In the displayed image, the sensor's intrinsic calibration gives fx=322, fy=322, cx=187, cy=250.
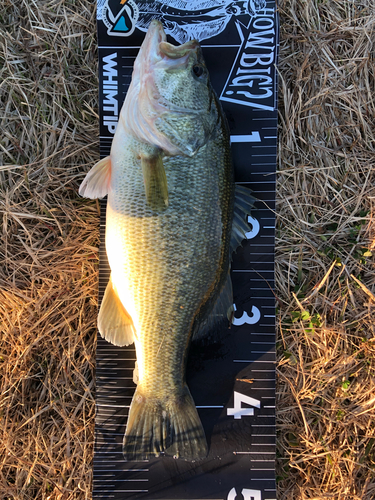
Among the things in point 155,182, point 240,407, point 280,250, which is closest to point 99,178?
point 155,182

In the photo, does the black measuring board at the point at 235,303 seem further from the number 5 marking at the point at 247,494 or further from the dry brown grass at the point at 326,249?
the dry brown grass at the point at 326,249

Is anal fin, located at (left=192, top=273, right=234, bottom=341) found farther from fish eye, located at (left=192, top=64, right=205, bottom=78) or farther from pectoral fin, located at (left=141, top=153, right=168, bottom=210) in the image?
fish eye, located at (left=192, top=64, right=205, bottom=78)

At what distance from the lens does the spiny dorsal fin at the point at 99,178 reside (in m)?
2.12

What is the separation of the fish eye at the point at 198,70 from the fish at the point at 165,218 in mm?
12

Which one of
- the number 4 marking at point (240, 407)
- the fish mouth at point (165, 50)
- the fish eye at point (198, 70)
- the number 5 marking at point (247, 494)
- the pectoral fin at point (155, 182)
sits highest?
the fish mouth at point (165, 50)

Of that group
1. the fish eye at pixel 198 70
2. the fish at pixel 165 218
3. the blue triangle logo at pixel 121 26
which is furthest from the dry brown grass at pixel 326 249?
the blue triangle logo at pixel 121 26

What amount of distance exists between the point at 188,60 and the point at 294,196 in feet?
4.17

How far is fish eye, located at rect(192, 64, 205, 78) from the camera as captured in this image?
6.49 feet

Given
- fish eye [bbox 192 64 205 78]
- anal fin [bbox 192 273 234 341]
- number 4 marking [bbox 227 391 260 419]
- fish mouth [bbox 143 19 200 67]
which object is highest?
fish mouth [bbox 143 19 200 67]

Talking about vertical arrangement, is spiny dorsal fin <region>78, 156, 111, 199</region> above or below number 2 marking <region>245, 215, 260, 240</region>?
above

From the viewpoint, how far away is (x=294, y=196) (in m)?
2.57

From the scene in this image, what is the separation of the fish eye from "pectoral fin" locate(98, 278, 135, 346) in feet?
4.75

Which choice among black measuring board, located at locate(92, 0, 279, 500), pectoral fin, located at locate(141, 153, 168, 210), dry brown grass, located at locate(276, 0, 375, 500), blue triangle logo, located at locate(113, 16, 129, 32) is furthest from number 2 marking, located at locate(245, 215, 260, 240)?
blue triangle logo, located at locate(113, 16, 129, 32)

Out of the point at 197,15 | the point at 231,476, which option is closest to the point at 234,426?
the point at 231,476
